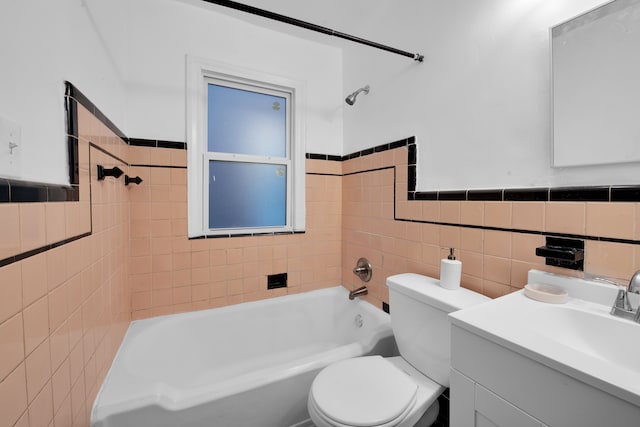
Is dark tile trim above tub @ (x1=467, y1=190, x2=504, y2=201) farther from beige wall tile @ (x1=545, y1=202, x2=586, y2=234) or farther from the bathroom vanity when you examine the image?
the bathroom vanity

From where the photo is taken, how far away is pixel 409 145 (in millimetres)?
1539

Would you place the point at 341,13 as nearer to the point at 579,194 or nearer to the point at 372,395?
the point at 579,194

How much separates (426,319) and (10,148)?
4.54 ft

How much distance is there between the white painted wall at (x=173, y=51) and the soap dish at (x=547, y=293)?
1958 millimetres

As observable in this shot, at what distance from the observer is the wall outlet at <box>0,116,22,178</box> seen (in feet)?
1.75

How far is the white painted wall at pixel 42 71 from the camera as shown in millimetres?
591

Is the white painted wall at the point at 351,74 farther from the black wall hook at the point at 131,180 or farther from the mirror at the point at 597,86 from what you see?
the black wall hook at the point at 131,180

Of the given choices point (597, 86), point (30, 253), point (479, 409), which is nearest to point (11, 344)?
point (30, 253)

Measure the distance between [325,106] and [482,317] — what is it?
1.88m

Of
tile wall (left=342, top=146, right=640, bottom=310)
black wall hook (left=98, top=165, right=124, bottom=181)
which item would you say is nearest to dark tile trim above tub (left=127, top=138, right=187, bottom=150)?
black wall hook (left=98, top=165, right=124, bottom=181)

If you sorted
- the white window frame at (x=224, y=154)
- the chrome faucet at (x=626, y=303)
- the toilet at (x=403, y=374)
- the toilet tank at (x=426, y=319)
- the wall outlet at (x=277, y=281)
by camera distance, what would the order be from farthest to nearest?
the wall outlet at (x=277, y=281), the white window frame at (x=224, y=154), the toilet tank at (x=426, y=319), the toilet at (x=403, y=374), the chrome faucet at (x=626, y=303)

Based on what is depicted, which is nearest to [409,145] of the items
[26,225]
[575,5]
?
[575,5]

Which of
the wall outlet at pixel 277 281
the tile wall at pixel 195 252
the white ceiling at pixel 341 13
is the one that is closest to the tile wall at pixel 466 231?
the tile wall at pixel 195 252

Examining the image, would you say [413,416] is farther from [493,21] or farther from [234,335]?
[493,21]
